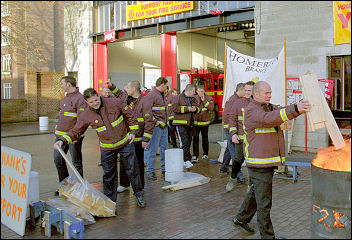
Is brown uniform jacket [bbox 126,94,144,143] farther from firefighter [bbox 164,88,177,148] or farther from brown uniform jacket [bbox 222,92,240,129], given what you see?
firefighter [bbox 164,88,177,148]

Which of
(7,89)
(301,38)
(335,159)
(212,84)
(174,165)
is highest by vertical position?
(301,38)

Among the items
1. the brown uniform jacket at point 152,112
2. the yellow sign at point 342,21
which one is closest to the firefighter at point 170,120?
the brown uniform jacket at point 152,112

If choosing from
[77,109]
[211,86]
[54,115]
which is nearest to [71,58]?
[54,115]

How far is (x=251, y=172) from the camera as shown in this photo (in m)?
4.50

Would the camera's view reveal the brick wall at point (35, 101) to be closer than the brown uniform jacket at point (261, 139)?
No

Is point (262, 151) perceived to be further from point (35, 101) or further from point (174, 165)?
point (35, 101)

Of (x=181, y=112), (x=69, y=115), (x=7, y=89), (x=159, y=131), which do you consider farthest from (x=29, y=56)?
(x=69, y=115)

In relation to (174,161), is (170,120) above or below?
above

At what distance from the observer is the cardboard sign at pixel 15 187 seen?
15.2 feet

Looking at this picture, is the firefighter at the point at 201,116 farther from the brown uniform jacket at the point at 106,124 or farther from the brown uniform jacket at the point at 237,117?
the brown uniform jacket at the point at 106,124

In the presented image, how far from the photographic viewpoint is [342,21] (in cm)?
1005

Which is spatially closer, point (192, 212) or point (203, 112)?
point (192, 212)

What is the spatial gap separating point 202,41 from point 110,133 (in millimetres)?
21534

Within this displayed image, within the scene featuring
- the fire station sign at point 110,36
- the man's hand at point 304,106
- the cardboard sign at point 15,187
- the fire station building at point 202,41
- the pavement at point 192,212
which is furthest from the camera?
the fire station sign at point 110,36
